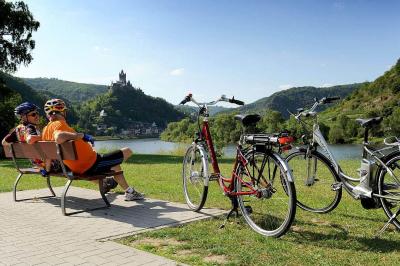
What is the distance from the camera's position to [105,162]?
618 cm

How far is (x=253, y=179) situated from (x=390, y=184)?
4.53 feet

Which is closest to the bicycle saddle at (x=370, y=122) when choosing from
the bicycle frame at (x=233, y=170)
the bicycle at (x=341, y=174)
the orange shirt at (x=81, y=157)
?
the bicycle at (x=341, y=174)

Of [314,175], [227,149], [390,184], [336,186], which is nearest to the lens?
[390,184]

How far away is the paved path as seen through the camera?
3855 millimetres

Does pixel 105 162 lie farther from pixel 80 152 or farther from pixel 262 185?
pixel 262 185

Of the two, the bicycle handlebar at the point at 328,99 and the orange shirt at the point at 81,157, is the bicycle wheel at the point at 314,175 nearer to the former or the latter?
the bicycle handlebar at the point at 328,99

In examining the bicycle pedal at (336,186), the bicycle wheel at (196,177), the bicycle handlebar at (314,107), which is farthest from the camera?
the bicycle wheel at (196,177)

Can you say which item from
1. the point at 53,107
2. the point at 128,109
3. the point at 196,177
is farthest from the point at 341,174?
the point at 128,109

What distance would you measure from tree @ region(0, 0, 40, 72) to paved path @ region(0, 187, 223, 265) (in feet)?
61.5

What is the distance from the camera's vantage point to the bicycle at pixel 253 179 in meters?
4.51

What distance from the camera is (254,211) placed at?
5.52 m

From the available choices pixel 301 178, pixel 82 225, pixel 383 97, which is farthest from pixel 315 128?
pixel 383 97

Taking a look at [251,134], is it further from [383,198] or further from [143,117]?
[143,117]

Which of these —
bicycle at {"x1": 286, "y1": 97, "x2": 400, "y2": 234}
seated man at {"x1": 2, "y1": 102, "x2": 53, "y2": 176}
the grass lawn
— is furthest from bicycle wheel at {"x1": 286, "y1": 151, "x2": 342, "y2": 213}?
seated man at {"x1": 2, "y1": 102, "x2": 53, "y2": 176}
